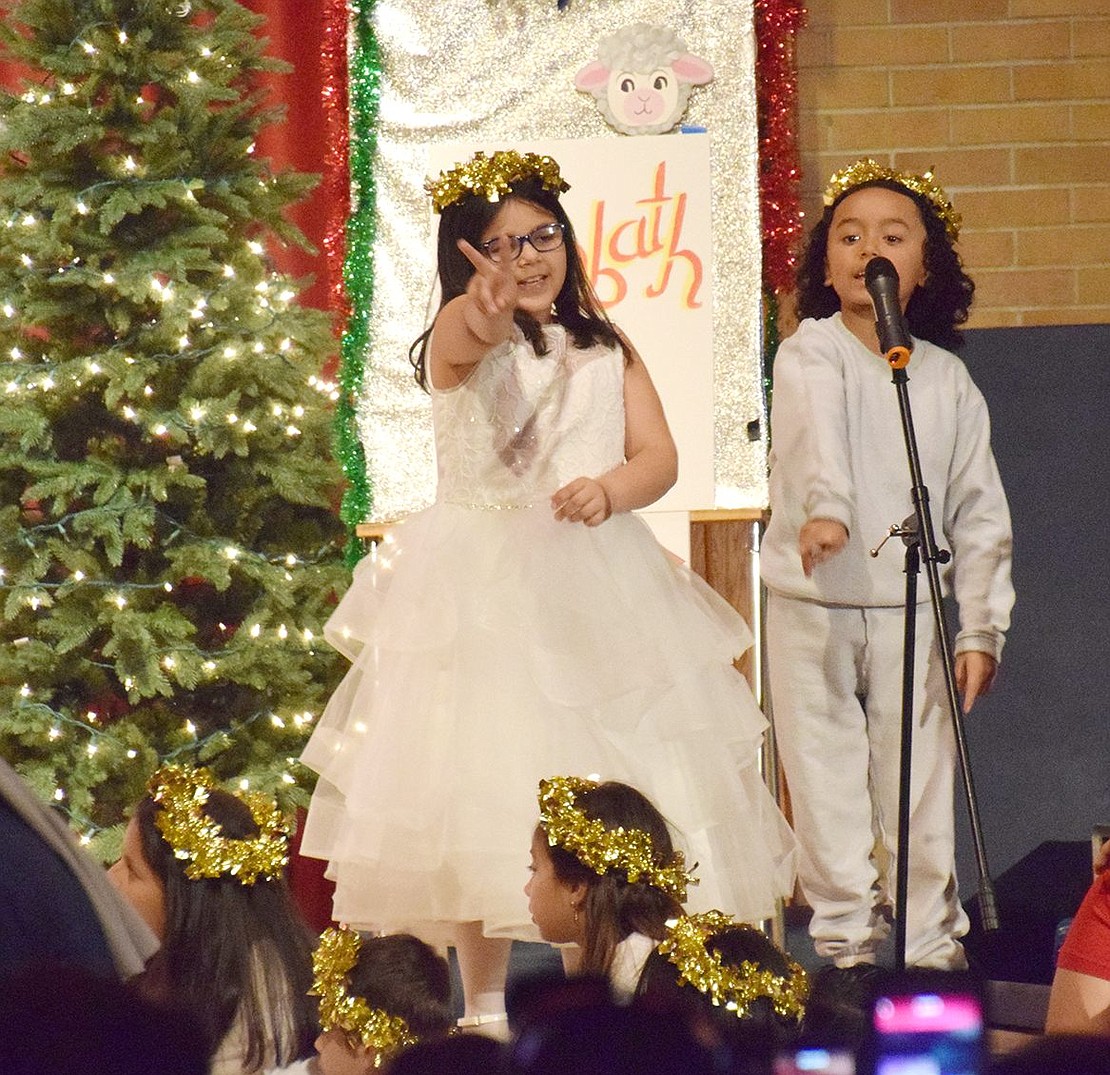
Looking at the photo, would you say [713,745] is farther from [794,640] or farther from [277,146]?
[277,146]

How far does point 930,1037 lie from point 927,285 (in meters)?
3.03

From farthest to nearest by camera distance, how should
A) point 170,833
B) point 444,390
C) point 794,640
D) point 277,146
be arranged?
point 277,146
point 794,640
point 444,390
point 170,833

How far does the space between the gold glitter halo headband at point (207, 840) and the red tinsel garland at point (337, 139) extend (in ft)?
7.91

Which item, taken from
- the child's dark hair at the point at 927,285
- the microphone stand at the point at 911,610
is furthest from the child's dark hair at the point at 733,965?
the child's dark hair at the point at 927,285

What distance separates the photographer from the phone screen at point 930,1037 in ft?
2.97

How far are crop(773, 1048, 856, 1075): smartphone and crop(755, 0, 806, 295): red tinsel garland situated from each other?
13.3ft

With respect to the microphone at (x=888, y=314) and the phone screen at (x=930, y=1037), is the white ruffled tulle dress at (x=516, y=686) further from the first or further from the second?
the phone screen at (x=930, y=1037)

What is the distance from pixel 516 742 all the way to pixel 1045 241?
299 centimetres

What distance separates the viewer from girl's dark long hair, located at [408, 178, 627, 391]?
3.27 m

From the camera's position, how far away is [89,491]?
14.4ft

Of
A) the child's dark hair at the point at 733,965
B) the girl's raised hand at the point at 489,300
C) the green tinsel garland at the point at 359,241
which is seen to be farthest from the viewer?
the green tinsel garland at the point at 359,241

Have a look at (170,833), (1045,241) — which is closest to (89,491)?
(170,833)

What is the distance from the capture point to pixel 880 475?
139 inches

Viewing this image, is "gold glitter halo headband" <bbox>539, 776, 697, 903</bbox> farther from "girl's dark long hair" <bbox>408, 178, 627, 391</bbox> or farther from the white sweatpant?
"girl's dark long hair" <bbox>408, 178, 627, 391</bbox>
